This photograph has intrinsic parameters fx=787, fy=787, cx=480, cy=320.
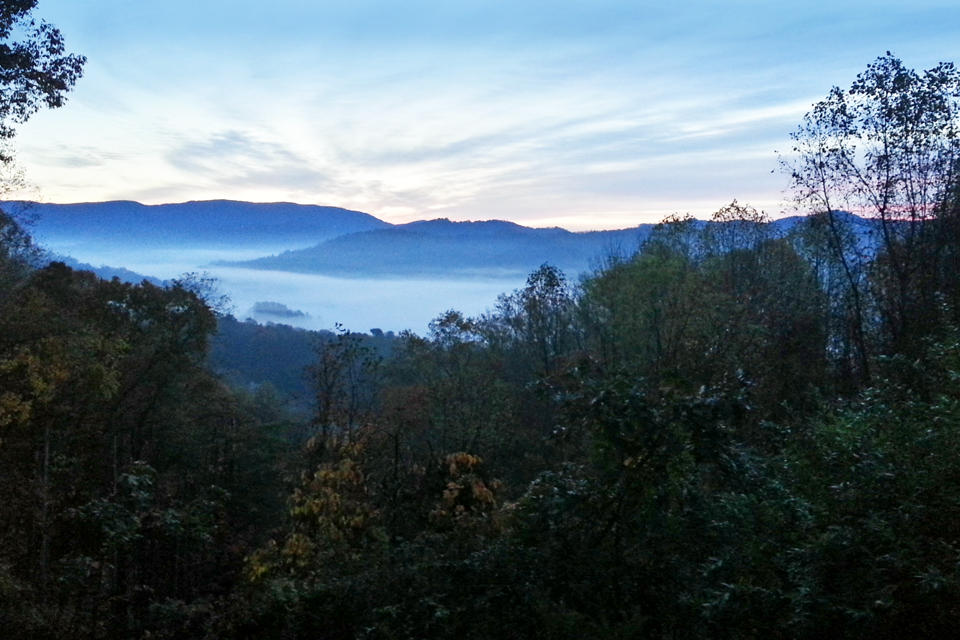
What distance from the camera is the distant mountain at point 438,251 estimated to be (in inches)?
2879

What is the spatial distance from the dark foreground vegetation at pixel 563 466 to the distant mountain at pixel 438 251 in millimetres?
38232

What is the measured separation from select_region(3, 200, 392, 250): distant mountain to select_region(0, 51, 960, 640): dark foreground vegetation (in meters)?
45.9

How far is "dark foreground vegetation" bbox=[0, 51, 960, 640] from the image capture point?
4441mm

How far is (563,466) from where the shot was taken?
6.12 meters

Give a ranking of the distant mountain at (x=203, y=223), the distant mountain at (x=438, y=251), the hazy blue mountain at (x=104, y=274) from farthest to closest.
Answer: the distant mountain at (x=203, y=223) < the distant mountain at (x=438, y=251) < the hazy blue mountain at (x=104, y=274)

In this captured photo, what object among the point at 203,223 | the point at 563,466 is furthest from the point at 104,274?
the point at 203,223

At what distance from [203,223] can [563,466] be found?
108827 mm

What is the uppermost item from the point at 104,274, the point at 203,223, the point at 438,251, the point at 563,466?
the point at 203,223

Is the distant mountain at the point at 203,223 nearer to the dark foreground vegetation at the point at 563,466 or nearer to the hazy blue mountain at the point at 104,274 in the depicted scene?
the hazy blue mountain at the point at 104,274

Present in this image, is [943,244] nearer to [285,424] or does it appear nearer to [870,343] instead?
[870,343]

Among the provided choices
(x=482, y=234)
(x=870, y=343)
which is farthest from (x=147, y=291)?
(x=482, y=234)

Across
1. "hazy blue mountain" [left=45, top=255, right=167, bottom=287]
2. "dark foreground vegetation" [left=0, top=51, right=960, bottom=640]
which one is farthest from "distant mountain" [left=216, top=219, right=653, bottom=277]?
"dark foreground vegetation" [left=0, top=51, right=960, bottom=640]

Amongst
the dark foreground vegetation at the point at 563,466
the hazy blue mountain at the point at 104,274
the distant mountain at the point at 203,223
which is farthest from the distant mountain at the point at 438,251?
the dark foreground vegetation at the point at 563,466

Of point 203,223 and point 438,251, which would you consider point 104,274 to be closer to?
point 438,251
